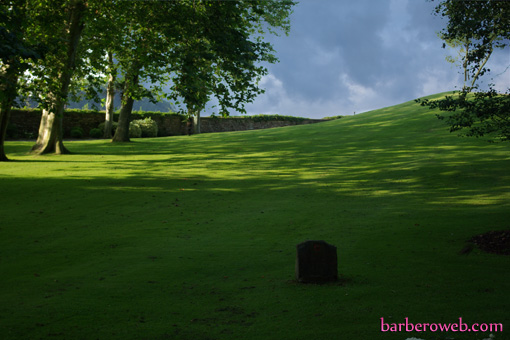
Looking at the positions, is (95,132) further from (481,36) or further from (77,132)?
(481,36)

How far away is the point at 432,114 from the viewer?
38000mm

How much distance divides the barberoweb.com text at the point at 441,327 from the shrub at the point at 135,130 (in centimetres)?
4480

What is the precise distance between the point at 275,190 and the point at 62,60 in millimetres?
13730

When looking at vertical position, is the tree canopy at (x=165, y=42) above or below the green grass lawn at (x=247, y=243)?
above

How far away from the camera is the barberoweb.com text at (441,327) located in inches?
234

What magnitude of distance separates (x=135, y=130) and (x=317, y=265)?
4286 centimetres

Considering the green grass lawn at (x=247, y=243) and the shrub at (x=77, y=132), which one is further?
the shrub at (x=77, y=132)

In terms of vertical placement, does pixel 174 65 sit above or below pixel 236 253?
above

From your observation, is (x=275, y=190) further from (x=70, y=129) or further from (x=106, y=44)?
(x=70, y=129)

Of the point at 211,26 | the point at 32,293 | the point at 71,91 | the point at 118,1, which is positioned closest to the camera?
the point at 32,293

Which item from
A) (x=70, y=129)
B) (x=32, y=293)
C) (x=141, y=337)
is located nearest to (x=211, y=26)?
(x=32, y=293)

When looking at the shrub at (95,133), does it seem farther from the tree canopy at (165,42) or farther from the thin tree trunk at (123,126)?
the tree canopy at (165,42)

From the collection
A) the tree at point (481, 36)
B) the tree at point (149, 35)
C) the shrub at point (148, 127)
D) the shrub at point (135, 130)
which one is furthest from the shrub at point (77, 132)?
the tree at point (481, 36)

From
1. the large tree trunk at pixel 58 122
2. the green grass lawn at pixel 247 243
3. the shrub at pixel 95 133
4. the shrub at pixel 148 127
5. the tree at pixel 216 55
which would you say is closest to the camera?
the green grass lawn at pixel 247 243
